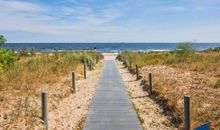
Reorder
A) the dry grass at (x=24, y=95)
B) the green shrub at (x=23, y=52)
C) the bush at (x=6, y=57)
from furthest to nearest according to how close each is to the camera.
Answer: the green shrub at (x=23, y=52)
the bush at (x=6, y=57)
the dry grass at (x=24, y=95)

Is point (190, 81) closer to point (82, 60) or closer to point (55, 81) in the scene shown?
point (55, 81)

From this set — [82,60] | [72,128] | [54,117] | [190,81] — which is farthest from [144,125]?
[82,60]

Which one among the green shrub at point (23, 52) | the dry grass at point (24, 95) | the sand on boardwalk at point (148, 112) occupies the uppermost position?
the green shrub at point (23, 52)

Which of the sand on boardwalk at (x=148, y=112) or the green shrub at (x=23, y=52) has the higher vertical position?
the green shrub at (x=23, y=52)

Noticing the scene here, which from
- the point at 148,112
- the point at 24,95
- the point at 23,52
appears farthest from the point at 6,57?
the point at 23,52

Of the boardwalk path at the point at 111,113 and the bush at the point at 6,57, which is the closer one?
the boardwalk path at the point at 111,113

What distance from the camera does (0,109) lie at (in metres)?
8.91

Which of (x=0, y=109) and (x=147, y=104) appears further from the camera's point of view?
(x=147, y=104)

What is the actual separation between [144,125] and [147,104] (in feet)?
9.61

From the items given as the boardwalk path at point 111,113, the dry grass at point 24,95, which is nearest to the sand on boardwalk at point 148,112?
the boardwalk path at point 111,113

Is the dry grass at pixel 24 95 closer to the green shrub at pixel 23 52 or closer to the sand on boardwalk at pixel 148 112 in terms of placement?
the sand on boardwalk at pixel 148 112

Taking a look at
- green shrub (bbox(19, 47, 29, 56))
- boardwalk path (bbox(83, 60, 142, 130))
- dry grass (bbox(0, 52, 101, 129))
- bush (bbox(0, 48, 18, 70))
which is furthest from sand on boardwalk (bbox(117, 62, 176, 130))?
green shrub (bbox(19, 47, 29, 56))

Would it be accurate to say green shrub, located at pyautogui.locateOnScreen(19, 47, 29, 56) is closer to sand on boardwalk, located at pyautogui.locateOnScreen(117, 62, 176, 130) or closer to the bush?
the bush

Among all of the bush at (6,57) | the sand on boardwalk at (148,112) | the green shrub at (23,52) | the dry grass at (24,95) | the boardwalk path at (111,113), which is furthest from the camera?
the green shrub at (23,52)
